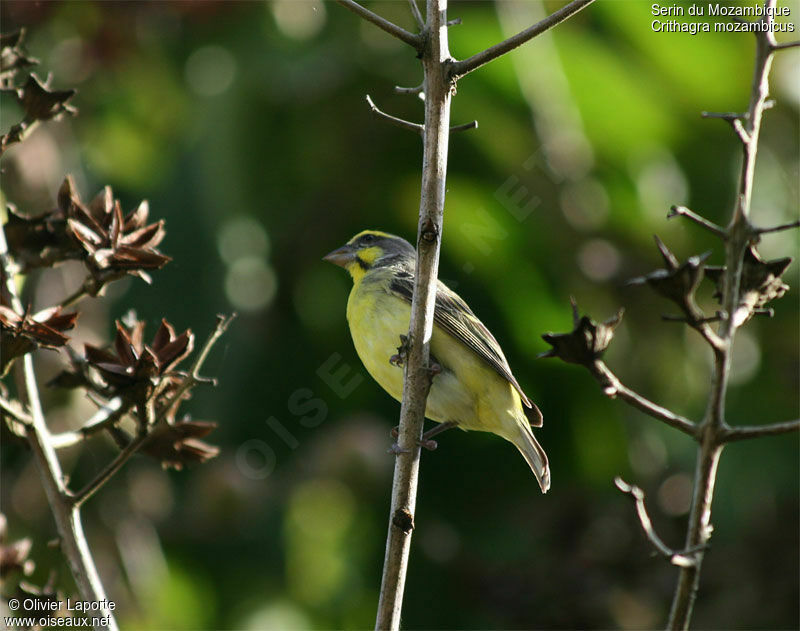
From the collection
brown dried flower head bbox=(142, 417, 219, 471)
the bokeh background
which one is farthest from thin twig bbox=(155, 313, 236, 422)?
the bokeh background

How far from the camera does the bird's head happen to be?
195 inches

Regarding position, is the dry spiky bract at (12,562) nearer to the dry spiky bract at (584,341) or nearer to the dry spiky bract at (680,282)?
the dry spiky bract at (584,341)

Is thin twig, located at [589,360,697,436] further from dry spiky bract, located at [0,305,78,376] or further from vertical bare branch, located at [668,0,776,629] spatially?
dry spiky bract, located at [0,305,78,376]

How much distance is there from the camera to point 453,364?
4180 mm

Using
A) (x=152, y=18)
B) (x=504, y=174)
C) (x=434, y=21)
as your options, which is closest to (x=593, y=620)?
(x=504, y=174)

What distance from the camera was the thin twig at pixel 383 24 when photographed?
6.50 ft

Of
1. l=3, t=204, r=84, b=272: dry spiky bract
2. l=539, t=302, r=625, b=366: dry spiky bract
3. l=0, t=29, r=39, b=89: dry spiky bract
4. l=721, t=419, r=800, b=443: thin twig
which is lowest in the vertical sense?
l=721, t=419, r=800, b=443: thin twig

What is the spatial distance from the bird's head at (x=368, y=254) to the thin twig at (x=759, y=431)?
3379mm

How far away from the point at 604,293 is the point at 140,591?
3.64m

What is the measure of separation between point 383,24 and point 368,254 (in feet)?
9.91

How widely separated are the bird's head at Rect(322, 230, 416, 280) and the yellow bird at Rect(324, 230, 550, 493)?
56 cm

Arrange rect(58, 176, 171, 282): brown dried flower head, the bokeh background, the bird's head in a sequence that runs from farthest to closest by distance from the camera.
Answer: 1. the bokeh background
2. the bird's head
3. rect(58, 176, 171, 282): brown dried flower head

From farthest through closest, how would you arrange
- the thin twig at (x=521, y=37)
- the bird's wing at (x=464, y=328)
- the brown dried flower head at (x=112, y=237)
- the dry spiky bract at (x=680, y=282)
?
1. the bird's wing at (x=464, y=328)
2. the brown dried flower head at (x=112, y=237)
3. the thin twig at (x=521, y=37)
4. the dry spiky bract at (x=680, y=282)

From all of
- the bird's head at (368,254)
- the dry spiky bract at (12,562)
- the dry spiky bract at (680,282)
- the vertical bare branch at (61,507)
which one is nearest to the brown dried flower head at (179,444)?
the vertical bare branch at (61,507)
